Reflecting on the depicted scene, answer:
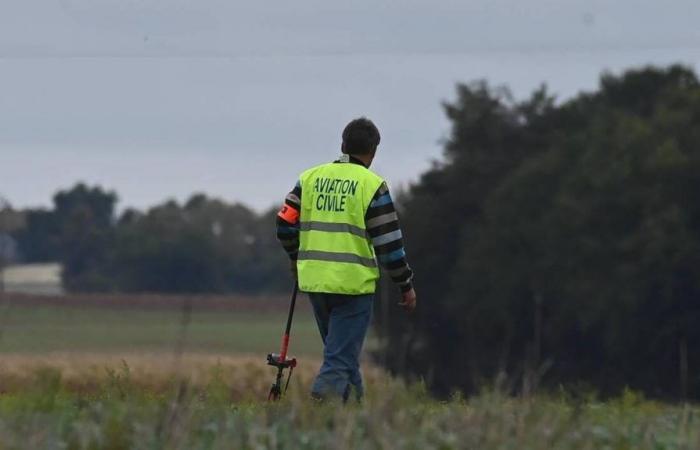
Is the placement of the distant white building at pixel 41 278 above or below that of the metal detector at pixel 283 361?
above

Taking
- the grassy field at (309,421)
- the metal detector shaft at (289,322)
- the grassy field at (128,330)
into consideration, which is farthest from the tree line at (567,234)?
the grassy field at (309,421)

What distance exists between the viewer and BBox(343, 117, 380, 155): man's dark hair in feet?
35.5

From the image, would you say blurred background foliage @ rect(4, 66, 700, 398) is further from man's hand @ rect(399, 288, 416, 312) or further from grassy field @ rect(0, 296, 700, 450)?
grassy field @ rect(0, 296, 700, 450)

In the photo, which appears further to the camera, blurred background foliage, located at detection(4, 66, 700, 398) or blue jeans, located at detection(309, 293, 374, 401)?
blurred background foliage, located at detection(4, 66, 700, 398)

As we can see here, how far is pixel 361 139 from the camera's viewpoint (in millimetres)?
Result: 10820

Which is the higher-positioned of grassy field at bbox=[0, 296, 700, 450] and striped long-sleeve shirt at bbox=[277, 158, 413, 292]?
striped long-sleeve shirt at bbox=[277, 158, 413, 292]

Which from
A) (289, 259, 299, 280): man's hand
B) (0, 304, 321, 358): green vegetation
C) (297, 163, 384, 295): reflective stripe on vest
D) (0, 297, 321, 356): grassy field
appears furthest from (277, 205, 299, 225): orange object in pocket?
(0, 304, 321, 358): green vegetation

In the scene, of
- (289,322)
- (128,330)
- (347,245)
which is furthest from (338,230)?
(128,330)

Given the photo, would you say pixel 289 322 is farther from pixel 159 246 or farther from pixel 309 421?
pixel 159 246

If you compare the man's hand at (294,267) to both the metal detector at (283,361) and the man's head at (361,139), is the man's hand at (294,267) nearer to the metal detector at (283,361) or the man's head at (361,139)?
the metal detector at (283,361)

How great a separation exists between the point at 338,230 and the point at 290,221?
353 mm

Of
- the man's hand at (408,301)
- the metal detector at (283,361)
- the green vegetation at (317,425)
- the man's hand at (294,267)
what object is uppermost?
the man's hand at (294,267)

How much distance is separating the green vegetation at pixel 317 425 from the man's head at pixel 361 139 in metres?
2.65

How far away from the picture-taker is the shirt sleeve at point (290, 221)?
36.1 feet
